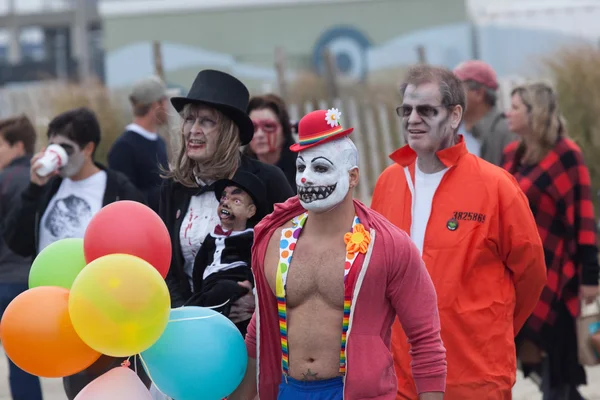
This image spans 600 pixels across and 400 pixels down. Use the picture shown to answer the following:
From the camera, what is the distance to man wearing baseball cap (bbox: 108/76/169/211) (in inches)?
327

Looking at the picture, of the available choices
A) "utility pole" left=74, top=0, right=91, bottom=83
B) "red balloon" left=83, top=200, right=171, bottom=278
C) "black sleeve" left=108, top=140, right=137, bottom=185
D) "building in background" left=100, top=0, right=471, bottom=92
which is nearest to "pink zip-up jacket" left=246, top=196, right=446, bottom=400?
"red balloon" left=83, top=200, right=171, bottom=278

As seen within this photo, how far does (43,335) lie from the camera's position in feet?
14.0

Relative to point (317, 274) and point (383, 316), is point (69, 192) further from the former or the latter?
point (383, 316)

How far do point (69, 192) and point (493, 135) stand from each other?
122 inches

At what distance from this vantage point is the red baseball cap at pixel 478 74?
26.6 feet

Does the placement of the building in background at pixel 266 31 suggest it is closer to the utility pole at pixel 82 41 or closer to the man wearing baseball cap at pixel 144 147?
the utility pole at pixel 82 41

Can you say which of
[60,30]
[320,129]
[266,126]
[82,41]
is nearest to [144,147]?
[266,126]

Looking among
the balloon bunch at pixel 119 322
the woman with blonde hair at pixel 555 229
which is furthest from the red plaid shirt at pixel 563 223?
the balloon bunch at pixel 119 322

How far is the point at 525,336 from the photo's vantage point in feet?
24.1

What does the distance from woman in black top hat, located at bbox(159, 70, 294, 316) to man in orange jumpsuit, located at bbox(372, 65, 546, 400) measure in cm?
72

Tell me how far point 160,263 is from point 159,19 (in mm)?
23012

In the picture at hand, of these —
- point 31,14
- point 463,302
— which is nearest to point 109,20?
point 31,14

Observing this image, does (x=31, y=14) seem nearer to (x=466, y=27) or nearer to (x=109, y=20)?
(x=109, y=20)

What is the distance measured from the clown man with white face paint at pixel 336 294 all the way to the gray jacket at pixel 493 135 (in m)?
3.67
